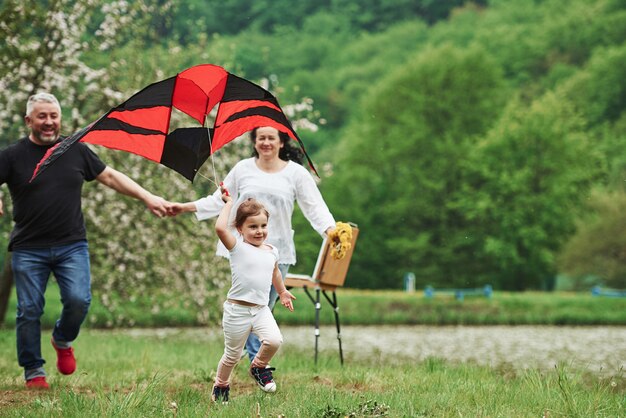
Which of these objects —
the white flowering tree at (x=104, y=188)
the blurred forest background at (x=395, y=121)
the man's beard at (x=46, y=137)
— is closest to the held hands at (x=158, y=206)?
the man's beard at (x=46, y=137)

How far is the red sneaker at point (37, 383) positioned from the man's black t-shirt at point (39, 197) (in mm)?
1000

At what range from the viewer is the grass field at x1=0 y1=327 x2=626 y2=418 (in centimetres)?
487

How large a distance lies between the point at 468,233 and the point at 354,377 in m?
32.5

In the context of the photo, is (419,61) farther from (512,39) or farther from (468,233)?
(512,39)

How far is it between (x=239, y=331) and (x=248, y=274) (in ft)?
1.24

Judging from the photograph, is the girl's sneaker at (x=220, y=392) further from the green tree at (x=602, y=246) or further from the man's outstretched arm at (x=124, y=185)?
the green tree at (x=602, y=246)

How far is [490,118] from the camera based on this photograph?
130 feet

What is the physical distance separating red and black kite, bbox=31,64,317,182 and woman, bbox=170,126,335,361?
185mm

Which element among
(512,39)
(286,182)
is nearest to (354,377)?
(286,182)

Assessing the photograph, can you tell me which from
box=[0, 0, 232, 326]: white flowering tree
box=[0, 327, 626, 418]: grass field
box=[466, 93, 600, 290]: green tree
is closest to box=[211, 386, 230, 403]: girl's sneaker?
box=[0, 327, 626, 418]: grass field

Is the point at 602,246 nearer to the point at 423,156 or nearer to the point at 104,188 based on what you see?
the point at 423,156

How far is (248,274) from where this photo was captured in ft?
18.3

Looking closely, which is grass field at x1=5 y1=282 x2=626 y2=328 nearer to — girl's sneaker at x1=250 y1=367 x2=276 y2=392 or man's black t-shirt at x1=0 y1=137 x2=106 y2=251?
man's black t-shirt at x1=0 y1=137 x2=106 y2=251

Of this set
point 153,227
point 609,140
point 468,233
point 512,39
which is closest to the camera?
point 153,227
